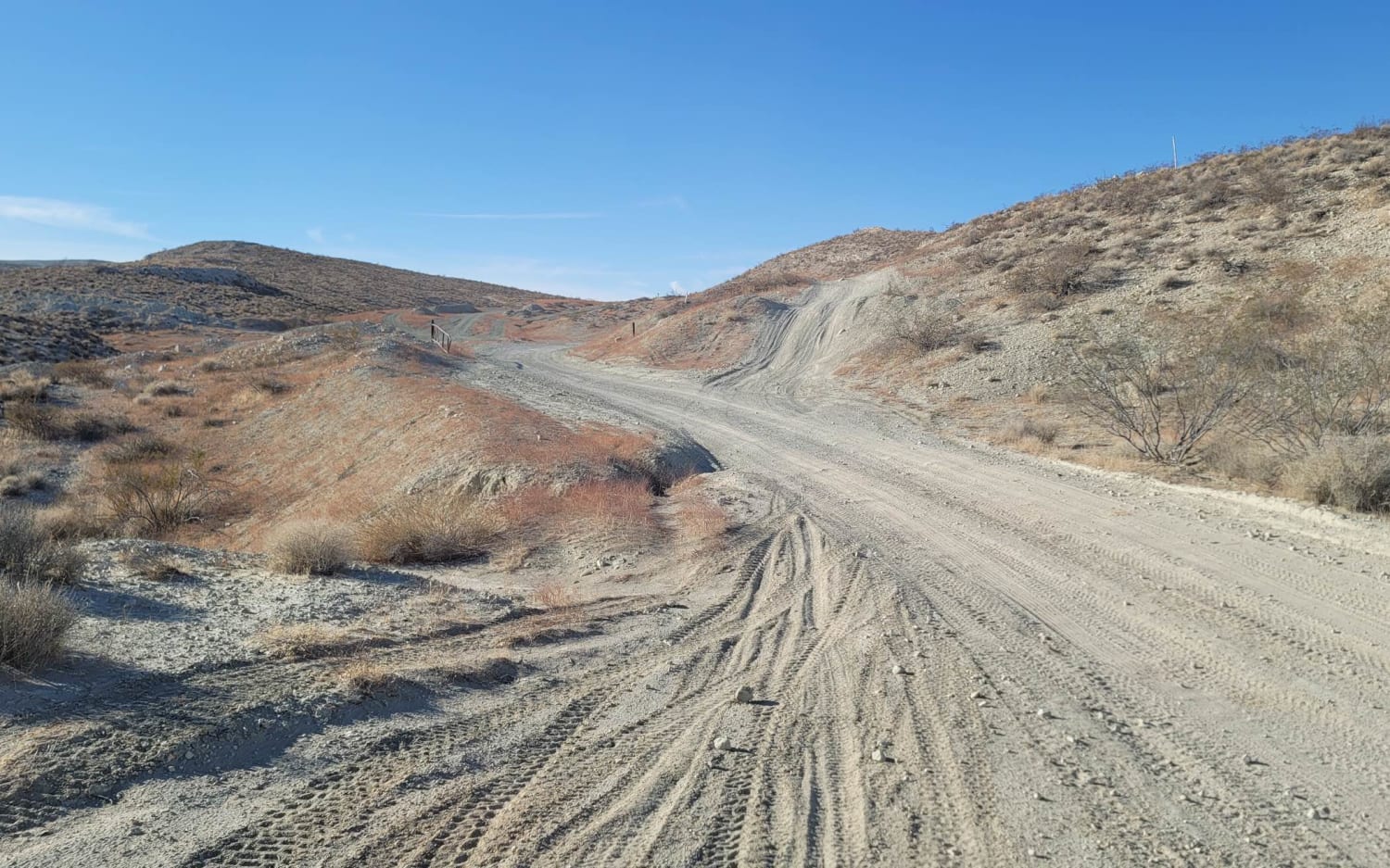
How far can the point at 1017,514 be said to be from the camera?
11156mm

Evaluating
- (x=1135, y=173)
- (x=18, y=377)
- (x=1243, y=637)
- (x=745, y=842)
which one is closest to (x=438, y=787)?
(x=745, y=842)

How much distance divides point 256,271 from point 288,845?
10648 cm

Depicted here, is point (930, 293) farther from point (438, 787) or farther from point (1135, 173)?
point (438, 787)

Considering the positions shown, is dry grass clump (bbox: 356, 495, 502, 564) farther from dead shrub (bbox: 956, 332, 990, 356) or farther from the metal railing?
the metal railing

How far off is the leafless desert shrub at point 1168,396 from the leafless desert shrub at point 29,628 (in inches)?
627

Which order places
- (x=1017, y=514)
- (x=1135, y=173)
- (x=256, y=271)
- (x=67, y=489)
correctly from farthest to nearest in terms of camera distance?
(x=256, y=271), (x=1135, y=173), (x=67, y=489), (x=1017, y=514)

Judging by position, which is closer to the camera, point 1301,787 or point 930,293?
point 1301,787

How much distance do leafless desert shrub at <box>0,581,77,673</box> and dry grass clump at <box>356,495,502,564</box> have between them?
172 inches

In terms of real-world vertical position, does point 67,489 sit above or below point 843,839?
below

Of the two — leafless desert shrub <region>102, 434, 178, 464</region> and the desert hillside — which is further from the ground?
the desert hillside

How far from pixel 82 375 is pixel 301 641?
35845 mm

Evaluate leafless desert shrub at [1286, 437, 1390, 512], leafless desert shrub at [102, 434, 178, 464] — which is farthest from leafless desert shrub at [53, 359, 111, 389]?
leafless desert shrub at [1286, 437, 1390, 512]

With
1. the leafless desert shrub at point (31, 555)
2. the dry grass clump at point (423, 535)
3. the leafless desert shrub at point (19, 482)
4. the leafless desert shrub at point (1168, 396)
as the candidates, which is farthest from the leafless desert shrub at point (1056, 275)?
the leafless desert shrub at point (19, 482)

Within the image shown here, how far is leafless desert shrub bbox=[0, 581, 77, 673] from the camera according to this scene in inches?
198
